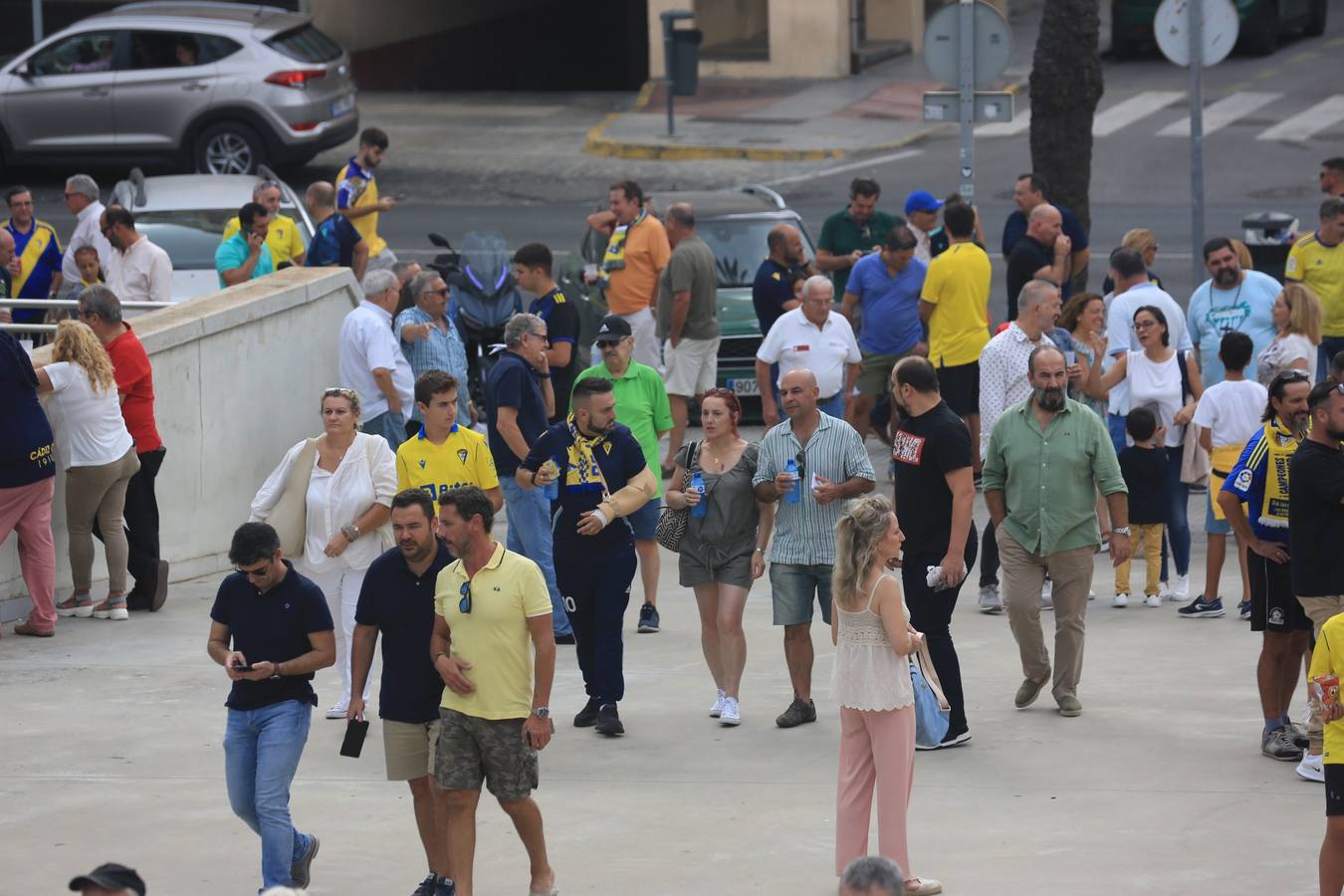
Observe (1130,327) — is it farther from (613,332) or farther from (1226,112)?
(1226,112)

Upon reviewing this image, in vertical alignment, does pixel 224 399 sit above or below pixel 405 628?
below

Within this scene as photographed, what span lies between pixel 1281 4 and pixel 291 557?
90.1 feet

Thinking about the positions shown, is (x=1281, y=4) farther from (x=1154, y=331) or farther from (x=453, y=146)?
(x=1154, y=331)

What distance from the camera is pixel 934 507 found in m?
9.40

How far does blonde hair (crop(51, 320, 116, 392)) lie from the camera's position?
442 inches

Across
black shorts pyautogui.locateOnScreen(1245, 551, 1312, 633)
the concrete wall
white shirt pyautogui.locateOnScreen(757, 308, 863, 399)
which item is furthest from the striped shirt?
the concrete wall

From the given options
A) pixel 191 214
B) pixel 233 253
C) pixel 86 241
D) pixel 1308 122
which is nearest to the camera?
pixel 233 253

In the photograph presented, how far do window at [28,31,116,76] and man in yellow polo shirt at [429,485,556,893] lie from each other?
20.5 m

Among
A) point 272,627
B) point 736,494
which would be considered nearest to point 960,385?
point 736,494

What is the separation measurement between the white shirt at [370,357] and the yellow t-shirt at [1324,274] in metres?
6.26

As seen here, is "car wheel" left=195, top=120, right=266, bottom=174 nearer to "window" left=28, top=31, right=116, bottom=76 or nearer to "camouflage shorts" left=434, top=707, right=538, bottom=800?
"window" left=28, top=31, right=116, bottom=76

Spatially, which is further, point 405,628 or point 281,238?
point 281,238

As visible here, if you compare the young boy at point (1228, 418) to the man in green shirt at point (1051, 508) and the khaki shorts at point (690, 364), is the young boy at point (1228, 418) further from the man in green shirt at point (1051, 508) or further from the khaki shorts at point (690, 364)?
the khaki shorts at point (690, 364)

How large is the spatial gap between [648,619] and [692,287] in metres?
3.88
